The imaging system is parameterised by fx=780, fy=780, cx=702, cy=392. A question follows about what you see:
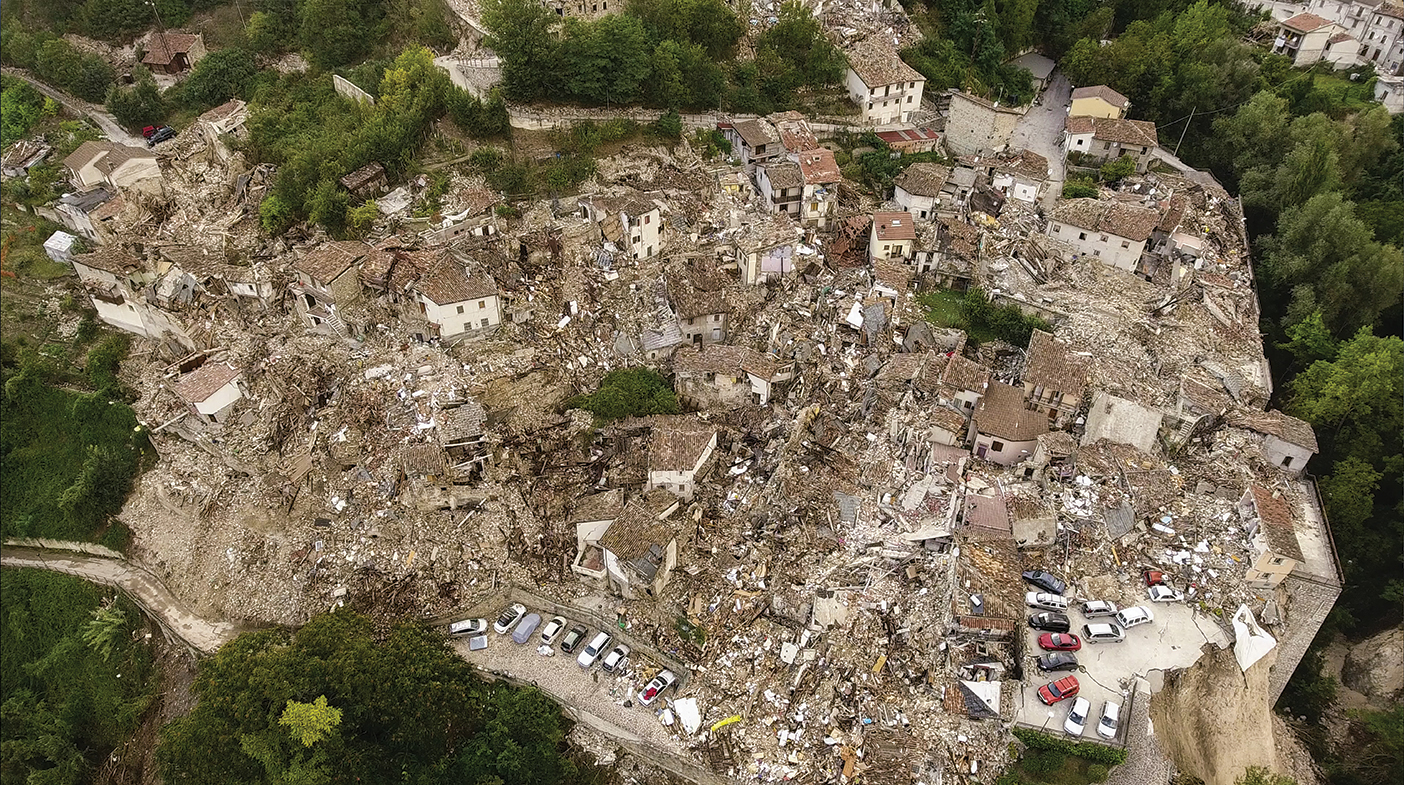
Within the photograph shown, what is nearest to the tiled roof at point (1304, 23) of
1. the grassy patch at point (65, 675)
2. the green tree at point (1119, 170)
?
the green tree at point (1119, 170)

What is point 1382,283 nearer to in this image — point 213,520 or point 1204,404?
point 1204,404

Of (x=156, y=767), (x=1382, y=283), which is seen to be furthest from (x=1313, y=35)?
(x=156, y=767)

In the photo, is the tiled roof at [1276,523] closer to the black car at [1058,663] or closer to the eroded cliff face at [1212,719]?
the eroded cliff face at [1212,719]

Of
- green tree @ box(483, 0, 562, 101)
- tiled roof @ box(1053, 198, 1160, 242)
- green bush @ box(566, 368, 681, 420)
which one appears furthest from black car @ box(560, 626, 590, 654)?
tiled roof @ box(1053, 198, 1160, 242)

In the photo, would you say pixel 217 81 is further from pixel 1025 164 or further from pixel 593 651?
pixel 1025 164

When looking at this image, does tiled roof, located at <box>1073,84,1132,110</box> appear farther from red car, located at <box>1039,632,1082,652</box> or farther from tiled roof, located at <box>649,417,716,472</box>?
red car, located at <box>1039,632,1082,652</box>

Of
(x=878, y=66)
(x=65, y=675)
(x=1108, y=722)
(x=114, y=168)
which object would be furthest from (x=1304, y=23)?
(x=65, y=675)

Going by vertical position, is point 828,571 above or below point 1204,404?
below
